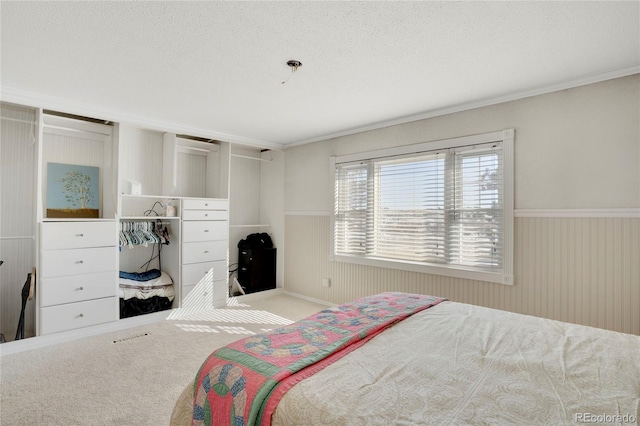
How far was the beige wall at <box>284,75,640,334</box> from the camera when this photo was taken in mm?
2443

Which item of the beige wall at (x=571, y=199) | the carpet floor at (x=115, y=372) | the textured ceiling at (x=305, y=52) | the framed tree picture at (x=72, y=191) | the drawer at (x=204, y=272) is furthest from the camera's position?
the drawer at (x=204, y=272)

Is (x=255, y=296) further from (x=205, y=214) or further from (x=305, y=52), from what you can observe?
(x=305, y=52)

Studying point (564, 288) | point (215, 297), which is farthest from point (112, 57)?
point (564, 288)

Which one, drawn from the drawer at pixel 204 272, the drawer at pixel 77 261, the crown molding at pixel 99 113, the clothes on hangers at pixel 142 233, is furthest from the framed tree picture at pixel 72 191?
the drawer at pixel 204 272

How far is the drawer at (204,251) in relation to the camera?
409 centimetres

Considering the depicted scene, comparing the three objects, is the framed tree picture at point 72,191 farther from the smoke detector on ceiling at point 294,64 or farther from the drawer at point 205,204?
the smoke detector on ceiling at point 294,64

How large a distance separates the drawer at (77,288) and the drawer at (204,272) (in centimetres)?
79

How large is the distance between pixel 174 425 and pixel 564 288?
9.73 ft

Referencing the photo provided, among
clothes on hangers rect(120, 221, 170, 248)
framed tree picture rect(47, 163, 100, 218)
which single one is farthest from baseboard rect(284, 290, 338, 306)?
framed tree picture rect(47, 163, 100, 218)

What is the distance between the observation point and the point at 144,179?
13.9 feet

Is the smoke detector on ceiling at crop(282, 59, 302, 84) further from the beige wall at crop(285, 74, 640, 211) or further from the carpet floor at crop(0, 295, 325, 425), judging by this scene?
the carpet floor at crop(0, 295, 325, 425)

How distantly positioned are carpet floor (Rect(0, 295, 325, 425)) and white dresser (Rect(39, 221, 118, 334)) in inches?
9.3

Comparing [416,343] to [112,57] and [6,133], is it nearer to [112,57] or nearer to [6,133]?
[112,57]

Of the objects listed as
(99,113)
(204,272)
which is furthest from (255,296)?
(99,113)
